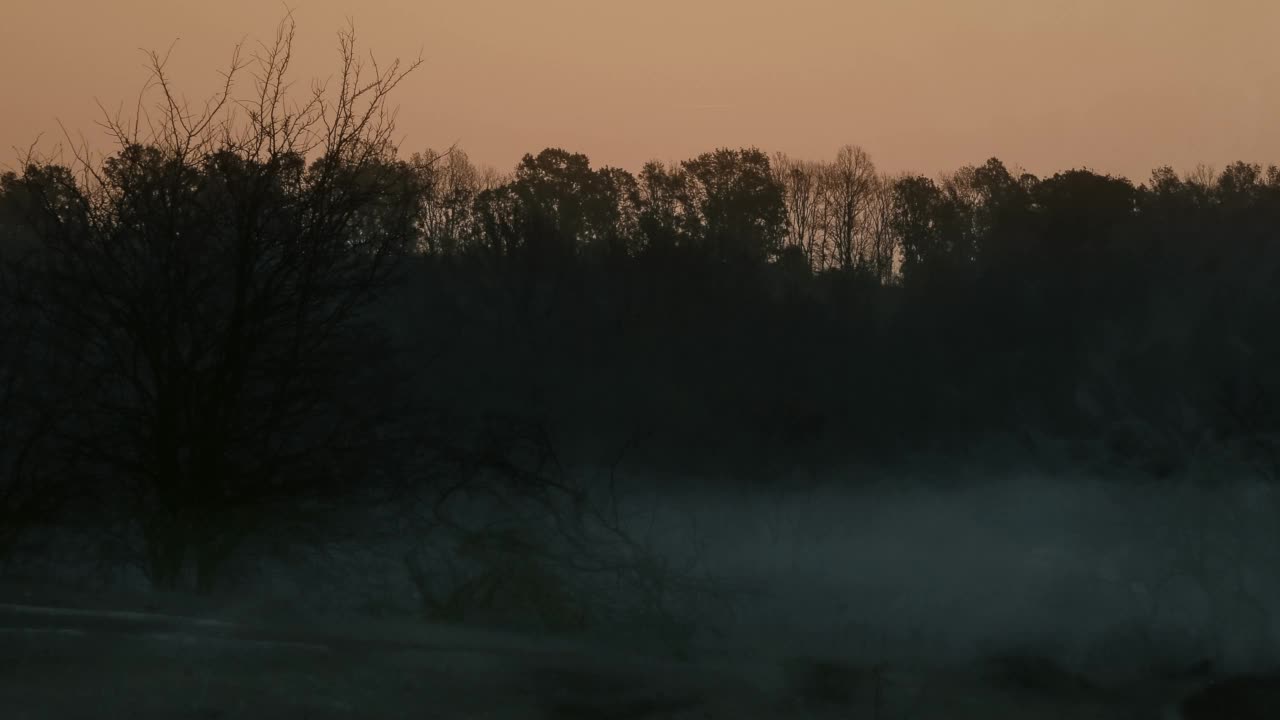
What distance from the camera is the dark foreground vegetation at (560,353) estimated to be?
8.71 meters

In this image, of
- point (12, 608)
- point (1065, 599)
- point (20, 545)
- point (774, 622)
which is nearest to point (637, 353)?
point (1065, 599)

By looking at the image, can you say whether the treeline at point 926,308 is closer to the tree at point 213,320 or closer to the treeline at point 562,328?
the treeline at point 562,328

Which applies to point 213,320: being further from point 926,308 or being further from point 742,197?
point 742,197

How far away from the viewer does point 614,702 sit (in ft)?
20.9

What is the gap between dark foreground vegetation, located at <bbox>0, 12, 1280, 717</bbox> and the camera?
28.6ft

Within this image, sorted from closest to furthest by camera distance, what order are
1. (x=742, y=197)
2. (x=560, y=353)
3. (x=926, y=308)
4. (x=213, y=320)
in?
1. (x=213, y=320)
2. (x=560, y=353)
3. (x=926, y=308)
4. (x=742, y=197)

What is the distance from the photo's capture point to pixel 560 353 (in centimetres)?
3241

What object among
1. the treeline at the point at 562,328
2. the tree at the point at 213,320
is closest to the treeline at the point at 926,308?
the treeline at the point at 562,328

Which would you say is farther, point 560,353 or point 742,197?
point 742,197

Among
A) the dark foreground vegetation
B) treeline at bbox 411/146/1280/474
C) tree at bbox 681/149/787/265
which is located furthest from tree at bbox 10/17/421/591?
tree at bbox 681/149/787/265

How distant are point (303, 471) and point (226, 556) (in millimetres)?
747

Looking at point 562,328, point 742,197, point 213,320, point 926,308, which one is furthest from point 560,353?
point 742,197

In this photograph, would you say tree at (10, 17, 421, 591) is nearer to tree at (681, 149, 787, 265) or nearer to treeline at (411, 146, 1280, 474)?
treeline at (411, 146, 1280, 474)

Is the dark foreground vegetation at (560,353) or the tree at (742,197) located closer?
the dark foreground vegetation at (560,353)
